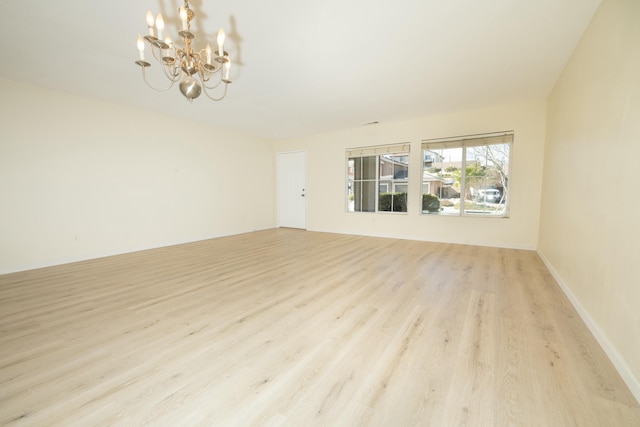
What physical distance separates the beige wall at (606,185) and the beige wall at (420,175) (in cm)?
151

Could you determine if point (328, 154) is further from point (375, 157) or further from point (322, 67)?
point (322, 67)

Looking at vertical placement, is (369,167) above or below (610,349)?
above

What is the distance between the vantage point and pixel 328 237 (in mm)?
5941

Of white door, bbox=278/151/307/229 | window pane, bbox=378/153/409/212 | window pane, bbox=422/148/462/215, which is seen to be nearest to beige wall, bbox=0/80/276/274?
white door, bbox=278/151/307/229

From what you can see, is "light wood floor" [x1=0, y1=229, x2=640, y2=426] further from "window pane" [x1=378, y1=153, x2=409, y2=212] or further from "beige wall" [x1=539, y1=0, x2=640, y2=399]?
"window pane" [x1=378, y1=153, x2=409, y2=212]

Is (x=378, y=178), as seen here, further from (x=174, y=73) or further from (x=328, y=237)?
(x=174, y=73)

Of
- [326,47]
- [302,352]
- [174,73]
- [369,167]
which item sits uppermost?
[326,47]

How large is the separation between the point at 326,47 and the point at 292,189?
4.76 metres

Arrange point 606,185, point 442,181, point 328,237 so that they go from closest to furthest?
1. point 606,185
2. point 442,181
3. point 328,237

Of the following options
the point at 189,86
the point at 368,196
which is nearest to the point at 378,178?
the point at 368,196

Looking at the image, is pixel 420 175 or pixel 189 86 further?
pixel 420 175

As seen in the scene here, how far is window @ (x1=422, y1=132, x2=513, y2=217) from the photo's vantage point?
183 inches

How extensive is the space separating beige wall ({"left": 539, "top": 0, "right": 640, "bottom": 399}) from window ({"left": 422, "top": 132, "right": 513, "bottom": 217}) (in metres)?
1.67

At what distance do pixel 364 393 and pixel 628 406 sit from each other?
4.15 ft
